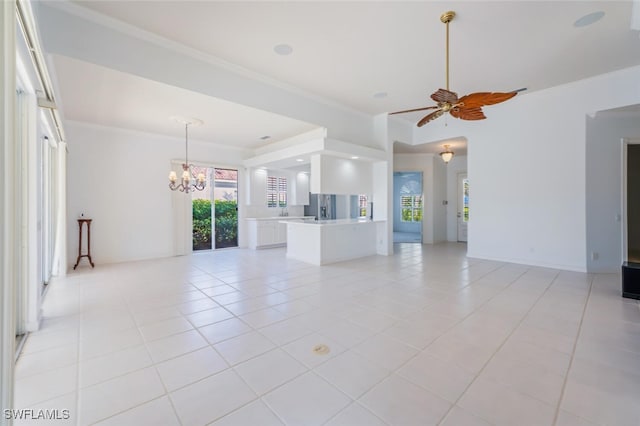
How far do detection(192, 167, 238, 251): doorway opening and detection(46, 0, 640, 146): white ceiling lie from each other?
8.35 feet

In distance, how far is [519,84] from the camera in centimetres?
490

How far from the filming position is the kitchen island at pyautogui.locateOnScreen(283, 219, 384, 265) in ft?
18.8

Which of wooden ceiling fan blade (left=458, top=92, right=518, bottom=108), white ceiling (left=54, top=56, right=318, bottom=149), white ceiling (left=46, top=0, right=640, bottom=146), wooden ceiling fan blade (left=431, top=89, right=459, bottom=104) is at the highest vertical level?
white ceiling (left=46, top=0, right=640, bottom=146)

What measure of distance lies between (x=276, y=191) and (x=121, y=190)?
4.05 meters

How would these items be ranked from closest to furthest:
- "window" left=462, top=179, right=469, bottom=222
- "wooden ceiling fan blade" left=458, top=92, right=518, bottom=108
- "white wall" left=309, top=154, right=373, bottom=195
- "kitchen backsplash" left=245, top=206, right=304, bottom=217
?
"wooden ceiling fan blade" left=458, top=92, right=518, bottom=108 < "white wall" left=309, top=154, right=373, bottom=195 < "kitchen backsplash" left=245, top=206, right=304, bottom=217 < "window" left=462, top=179, right=469, bottom=222

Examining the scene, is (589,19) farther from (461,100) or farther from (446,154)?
(446,154)

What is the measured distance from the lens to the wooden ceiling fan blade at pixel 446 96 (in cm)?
308

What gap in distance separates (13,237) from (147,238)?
5943 millimetres

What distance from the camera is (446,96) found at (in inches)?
123

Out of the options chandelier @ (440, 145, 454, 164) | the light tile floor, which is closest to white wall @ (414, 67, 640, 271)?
chandelier @ (440, 145, 454, 164)

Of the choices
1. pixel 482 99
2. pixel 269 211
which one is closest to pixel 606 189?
pixel 482 99

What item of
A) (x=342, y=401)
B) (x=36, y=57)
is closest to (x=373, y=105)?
(x=36, y=57)

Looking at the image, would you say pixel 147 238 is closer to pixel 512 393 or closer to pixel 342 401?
pixel 342 401

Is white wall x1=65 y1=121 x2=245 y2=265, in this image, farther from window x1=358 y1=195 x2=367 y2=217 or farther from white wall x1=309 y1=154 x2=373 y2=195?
window x1=358 y1=195 x2=367 y2=217
